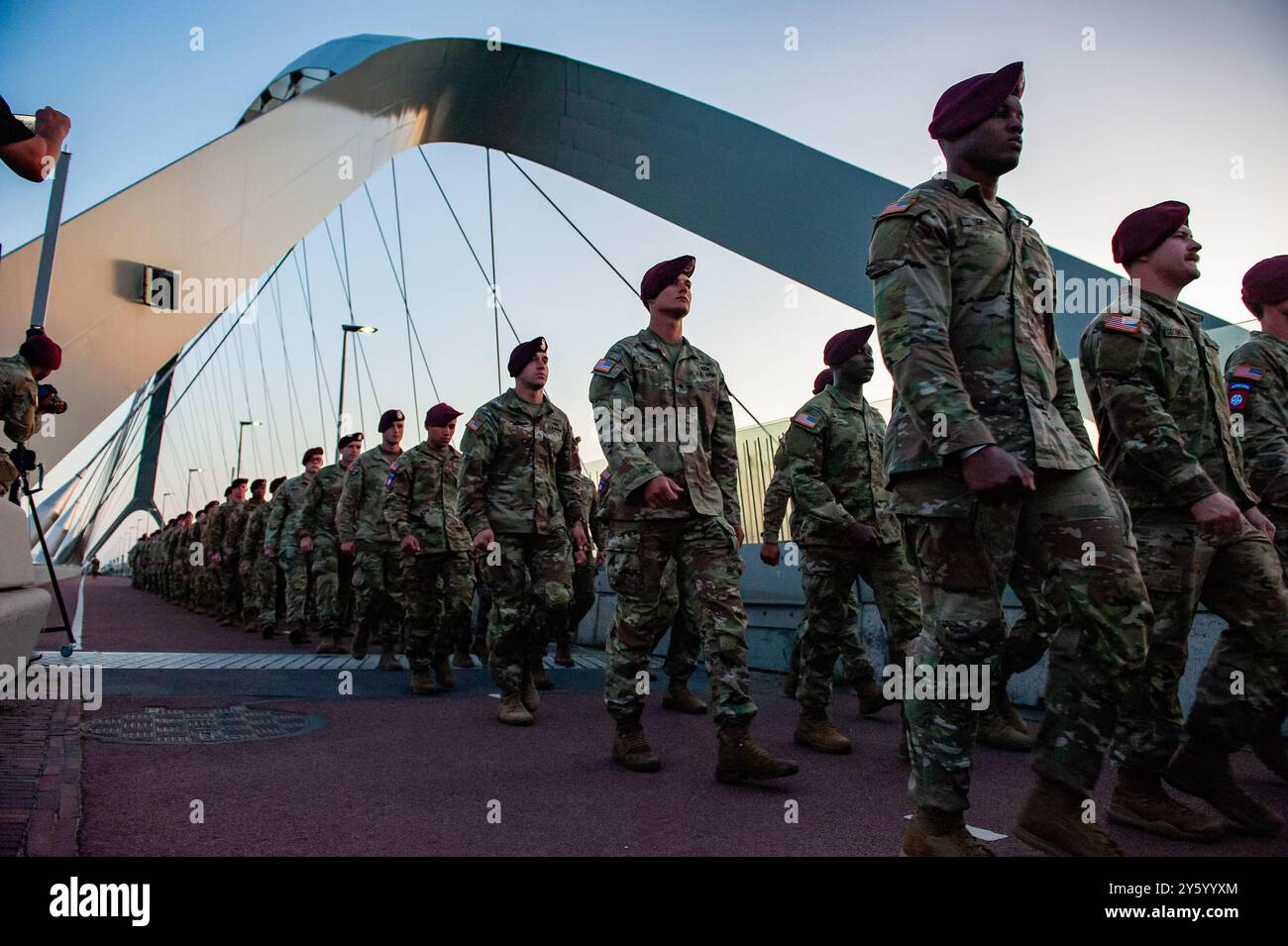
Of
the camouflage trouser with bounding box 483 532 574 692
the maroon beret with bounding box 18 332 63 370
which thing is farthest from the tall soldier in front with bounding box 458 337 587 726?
the maroon beret with bounding box 18 332 63 370

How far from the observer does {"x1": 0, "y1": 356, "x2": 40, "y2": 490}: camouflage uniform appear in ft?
18.2

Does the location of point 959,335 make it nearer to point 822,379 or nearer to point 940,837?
point 940,837

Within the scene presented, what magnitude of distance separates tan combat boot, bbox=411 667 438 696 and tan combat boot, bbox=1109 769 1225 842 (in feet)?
15.8

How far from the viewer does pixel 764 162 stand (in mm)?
16500

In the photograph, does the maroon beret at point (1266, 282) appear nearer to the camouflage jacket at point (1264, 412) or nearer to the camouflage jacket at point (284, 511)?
the camouflage jacket at point (1264, 412)

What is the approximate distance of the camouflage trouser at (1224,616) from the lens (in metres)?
3.23

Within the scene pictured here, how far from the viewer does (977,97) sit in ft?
9.18

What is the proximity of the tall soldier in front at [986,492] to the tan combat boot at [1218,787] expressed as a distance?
45.3 inches

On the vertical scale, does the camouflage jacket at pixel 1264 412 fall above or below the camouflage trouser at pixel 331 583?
above

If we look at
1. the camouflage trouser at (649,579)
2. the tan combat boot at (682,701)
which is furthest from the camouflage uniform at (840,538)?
the tan combat boot at (682,701)

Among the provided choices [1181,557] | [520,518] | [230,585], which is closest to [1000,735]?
[1181,557]
